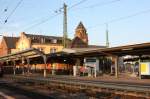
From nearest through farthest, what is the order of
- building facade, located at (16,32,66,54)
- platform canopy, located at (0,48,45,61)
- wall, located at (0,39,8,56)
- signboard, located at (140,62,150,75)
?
signboard, located at (140,62,150,75) < platform canopy, located at (0,48,45,61) < building facade, located at (16,32,66,54) < wall, located at (0,39,8,56)

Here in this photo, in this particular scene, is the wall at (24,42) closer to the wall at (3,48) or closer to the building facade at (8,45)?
the building facade at (8,45)

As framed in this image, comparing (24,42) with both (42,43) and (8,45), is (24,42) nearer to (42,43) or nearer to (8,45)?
(42,43)

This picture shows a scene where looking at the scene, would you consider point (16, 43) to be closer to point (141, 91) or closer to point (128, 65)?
point (128, 65)

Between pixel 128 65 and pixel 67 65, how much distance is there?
29.5 metres

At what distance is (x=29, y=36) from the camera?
119000 millimetres

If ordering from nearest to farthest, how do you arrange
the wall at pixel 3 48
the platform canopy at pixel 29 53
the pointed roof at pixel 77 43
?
1. the platform canopy at pixel 29 53
2. the pointed roof at pixel 77 43
3. the wall at pixel 3 48

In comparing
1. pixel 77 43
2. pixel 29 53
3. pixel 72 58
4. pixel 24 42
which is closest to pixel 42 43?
pixel 24 42

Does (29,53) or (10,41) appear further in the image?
(10,41)

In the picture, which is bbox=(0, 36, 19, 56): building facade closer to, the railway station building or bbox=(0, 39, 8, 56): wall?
bbox=(0, 39, 8, 56): wall

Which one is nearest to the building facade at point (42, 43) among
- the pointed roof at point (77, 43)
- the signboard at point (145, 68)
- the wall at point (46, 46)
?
the wall at point (46, 46)

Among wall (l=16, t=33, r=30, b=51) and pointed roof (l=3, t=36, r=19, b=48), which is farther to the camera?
pointed roof (l=3, t=36, r=19, b=48)

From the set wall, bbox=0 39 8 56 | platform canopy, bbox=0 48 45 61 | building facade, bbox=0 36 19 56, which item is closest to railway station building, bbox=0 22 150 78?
platform canopy, bbox=0 48 45 61

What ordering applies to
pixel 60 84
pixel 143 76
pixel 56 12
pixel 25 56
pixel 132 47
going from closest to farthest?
1. pixel 60 84
2. pixel 132 47
3. pixel 143 76
4. pixel 56 12
5. pixel 25 56

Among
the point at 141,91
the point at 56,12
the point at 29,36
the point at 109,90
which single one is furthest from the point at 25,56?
the point at 141,91
